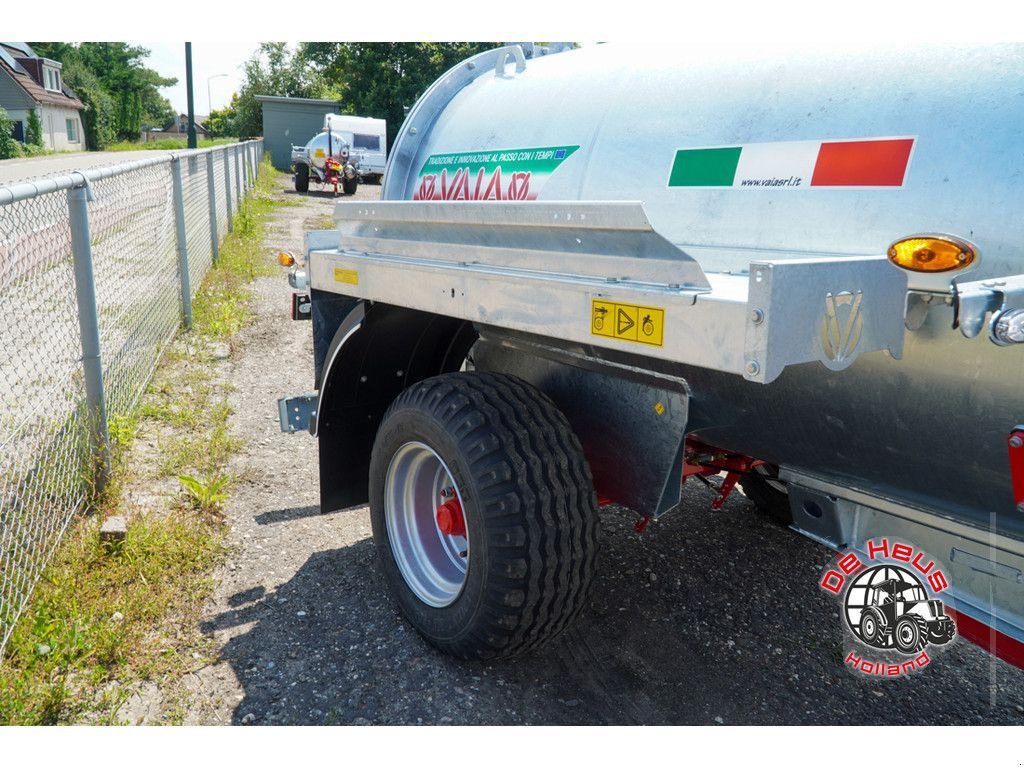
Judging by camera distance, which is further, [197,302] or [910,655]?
[197,302]

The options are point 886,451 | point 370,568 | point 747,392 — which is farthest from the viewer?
point 370,568

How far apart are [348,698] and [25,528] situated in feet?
4.79

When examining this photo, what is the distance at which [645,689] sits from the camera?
9.37ft

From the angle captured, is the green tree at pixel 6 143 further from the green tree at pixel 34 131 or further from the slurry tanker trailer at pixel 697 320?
the slurry tanker trailer at pixel 697 320

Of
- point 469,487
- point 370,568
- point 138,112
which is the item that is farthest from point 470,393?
point 138,112

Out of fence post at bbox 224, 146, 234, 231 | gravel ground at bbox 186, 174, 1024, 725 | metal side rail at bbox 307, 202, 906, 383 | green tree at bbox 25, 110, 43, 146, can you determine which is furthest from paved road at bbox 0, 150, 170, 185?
green tree at bbox 25, 110, 43, 146

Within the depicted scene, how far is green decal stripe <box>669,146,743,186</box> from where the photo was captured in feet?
8.07

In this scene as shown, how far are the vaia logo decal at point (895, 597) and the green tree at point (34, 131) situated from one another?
60700mm

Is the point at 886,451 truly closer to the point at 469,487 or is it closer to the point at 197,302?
the point at 469,487

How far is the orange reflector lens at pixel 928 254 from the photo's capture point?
1.78 meters

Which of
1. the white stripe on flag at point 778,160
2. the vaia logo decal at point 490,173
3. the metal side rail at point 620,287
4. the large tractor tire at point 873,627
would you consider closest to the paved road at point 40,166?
the vaia logo decal at point 490,173

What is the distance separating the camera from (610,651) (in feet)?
10.1

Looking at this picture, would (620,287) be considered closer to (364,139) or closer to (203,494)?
(203,494)

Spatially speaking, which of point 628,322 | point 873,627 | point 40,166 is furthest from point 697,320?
point 40,166
